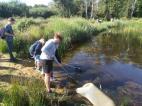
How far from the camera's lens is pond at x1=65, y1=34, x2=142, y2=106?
9.77 m

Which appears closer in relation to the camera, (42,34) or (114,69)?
(114,69)

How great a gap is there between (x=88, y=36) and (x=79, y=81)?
43.7ft

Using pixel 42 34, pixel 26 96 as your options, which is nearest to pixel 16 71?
pixel 26 96

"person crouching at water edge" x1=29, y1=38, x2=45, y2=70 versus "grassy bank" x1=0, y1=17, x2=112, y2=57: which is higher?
"person crouching at water edge" x1=29, y1=38, x2=45, y2=70

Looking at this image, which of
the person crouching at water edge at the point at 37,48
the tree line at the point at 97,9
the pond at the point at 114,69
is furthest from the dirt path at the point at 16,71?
the tree line at the point at 97,9

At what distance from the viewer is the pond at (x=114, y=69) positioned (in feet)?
32.1

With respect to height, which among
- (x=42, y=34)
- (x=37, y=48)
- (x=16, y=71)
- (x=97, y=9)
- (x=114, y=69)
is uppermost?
(x=37, y=48)

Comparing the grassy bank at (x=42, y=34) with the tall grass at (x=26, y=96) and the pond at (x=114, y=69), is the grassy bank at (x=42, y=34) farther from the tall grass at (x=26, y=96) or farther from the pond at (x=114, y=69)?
the tall grass at (x=26, y=96)

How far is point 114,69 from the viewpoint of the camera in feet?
43.9

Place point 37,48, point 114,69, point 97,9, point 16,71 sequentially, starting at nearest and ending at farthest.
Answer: point 37,48, point 16,71, point 114,69, point 97,9

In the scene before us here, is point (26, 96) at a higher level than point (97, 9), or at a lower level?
higher

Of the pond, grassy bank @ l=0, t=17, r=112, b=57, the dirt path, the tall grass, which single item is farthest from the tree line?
the tall grass

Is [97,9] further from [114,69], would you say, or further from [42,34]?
[114,69]

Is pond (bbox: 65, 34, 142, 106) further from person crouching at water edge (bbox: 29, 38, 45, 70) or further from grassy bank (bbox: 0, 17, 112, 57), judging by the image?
person crouching at water edge (bbox: 29, 38, 45, 70)
